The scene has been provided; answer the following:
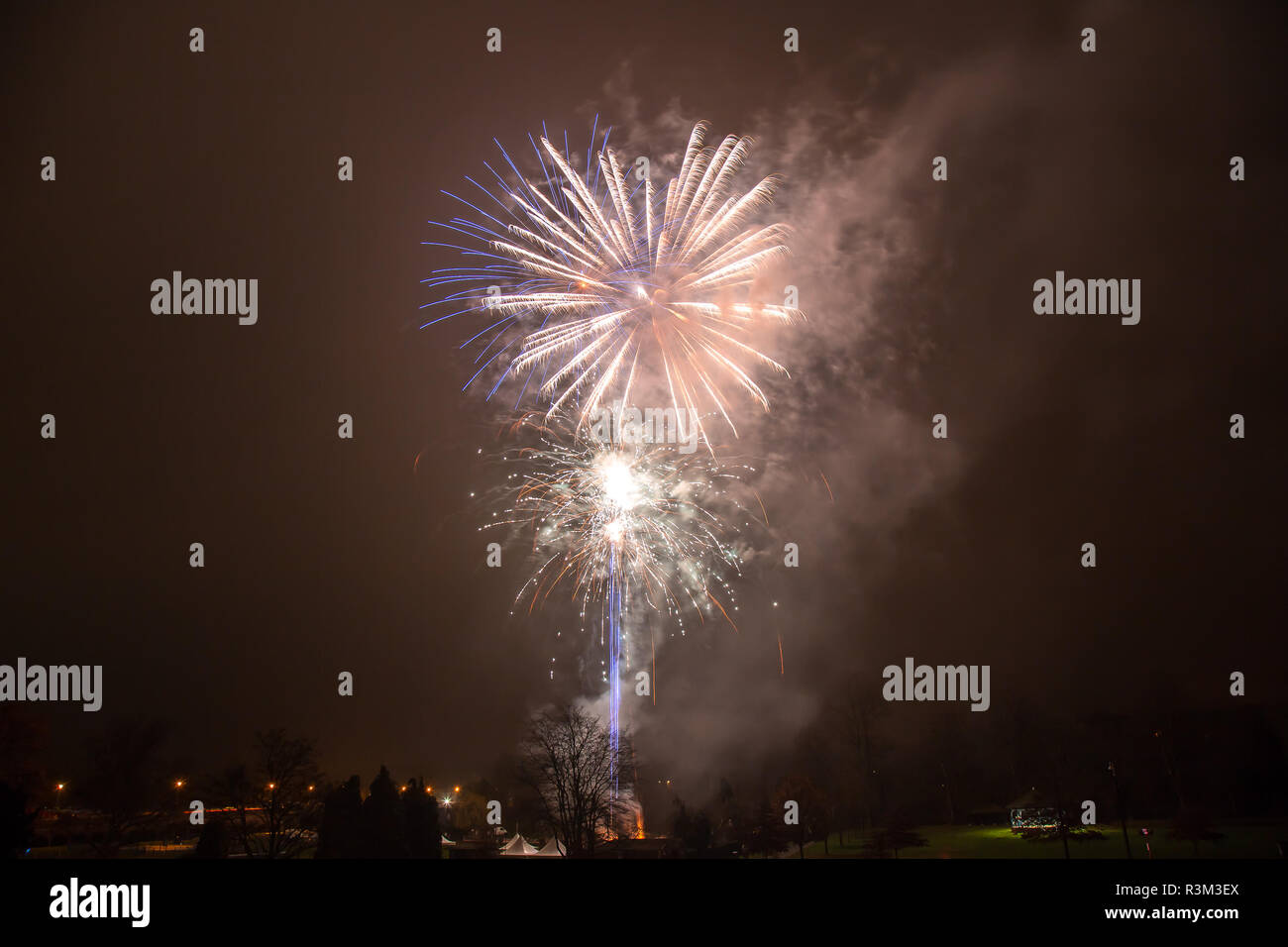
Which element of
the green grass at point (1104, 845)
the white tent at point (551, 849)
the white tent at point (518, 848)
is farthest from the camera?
the white tent at point (551, 849)

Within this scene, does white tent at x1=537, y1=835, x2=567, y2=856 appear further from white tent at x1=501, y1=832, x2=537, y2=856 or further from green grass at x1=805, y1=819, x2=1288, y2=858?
green grass at x1=805, y1=819, x2=1288, y2=858

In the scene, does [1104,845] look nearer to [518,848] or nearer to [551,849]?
[551,849]

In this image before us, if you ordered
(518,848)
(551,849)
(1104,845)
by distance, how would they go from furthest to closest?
1. (551,849)
2. (518,848)
3. (1104,845)

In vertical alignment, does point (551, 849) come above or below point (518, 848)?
below

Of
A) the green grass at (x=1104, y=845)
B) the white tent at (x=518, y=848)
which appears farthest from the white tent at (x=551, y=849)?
the green grass at (x=1104, y=845)

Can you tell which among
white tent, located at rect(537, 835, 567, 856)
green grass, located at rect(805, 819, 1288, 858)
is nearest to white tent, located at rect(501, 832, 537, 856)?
white tent, located at rect(537, 835, 567, 856)

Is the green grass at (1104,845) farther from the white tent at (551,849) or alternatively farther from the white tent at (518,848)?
the white tent at (518,848)

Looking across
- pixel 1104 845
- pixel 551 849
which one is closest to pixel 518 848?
pixel 551 849
